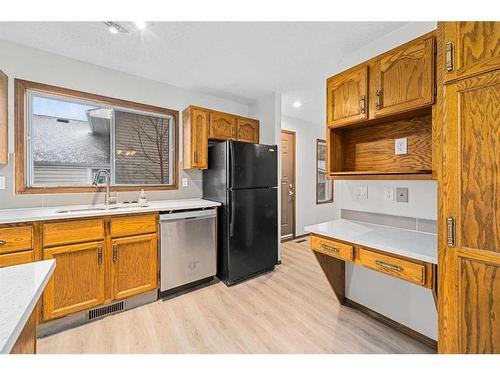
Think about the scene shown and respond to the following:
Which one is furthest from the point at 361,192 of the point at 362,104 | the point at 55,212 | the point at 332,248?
the point at 55,212

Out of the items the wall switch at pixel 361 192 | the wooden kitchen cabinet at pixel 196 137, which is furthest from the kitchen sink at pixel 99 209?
the wall switch at pixel 361 192

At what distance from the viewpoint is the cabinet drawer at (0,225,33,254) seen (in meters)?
1.58

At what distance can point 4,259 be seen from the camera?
1.58 m

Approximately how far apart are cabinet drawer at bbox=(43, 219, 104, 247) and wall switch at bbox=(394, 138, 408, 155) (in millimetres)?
2501

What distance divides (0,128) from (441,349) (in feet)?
10.9

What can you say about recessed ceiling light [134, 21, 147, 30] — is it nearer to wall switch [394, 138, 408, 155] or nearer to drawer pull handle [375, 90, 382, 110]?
drawer pull handle [375, 90, 382, 110]

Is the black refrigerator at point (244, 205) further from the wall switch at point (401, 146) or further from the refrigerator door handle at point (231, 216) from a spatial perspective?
the wall switch at point (401, 146)

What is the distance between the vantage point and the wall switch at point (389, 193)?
1.80 m

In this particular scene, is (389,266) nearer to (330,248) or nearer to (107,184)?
(330,248)

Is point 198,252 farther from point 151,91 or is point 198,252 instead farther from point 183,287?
point 151,91

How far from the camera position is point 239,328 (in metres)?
1.82

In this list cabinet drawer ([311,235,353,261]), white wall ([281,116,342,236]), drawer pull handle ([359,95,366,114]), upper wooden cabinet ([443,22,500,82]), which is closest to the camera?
upper wooden cabinet ([443,22,500,82])

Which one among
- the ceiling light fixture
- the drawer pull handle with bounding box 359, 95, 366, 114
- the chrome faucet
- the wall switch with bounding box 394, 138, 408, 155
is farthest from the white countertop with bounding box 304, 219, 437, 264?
the ceiling light fixture
